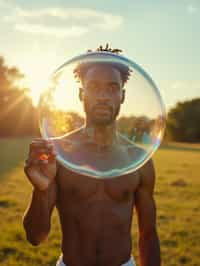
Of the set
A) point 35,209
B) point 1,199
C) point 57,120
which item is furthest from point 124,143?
point 1,199

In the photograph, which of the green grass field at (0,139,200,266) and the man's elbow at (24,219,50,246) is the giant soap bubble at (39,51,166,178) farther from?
the green grass field at (0,139,200,266)

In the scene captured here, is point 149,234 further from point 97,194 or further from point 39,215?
point 39,215

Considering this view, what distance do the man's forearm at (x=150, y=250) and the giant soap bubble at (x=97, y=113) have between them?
66 centimetres

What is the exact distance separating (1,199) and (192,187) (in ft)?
22.8

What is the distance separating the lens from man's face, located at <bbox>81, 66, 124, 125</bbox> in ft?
8.88

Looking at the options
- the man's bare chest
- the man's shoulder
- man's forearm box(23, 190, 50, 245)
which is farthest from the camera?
the man's shoulder

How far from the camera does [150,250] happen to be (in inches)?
134

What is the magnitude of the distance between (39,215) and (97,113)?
0.74m

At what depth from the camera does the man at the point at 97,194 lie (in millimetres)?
2750

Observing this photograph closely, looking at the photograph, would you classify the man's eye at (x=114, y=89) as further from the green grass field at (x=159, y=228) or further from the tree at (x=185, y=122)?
the tree at (x=185, y=122)

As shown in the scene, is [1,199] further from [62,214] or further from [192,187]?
[62,214]

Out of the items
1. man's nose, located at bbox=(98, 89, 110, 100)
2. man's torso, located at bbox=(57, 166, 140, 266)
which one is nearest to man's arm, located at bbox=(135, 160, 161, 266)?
man's torso, located at bbox=(57, 166, 140, 266)

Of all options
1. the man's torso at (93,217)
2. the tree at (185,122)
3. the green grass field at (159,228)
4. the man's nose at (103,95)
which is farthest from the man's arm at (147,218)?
the tree at (185,122)

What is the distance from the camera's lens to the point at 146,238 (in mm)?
3418
